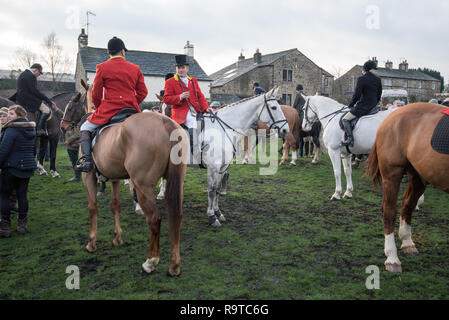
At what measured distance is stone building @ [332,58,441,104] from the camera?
46656mm

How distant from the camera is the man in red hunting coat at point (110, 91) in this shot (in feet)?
13.5

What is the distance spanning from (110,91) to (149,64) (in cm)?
3141

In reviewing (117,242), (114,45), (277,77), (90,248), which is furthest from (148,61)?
(90,248)

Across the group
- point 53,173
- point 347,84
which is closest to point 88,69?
point 53,173

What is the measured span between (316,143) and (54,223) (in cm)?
960

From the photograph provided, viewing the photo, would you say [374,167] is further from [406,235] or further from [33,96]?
[33,96]

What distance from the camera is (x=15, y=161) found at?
188 inches

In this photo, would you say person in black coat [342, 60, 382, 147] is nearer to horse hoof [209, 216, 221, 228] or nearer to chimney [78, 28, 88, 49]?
horse hoof [209, 216, 221, 228]

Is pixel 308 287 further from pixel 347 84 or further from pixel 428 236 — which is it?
pixel 347 84

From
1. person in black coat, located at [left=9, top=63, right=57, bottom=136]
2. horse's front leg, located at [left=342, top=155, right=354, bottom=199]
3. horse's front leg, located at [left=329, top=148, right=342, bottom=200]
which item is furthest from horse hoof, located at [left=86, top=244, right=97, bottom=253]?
person in black coat, located at [left=9, top=63, right=57, bottom=136]

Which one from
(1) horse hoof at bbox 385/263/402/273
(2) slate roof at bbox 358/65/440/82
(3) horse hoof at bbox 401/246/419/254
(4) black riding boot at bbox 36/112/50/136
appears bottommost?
(1) horse hoof at bbox 385/263/402/273

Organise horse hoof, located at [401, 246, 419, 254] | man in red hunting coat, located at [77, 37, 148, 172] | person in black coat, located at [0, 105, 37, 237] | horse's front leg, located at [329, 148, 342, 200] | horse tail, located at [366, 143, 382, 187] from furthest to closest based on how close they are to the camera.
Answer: horse's front leg, located at [329, 148, 342, 200] → person in black coat, located at [0, 105, 37, 237] → horse tail, located at [366, 143, 382, 187] → horse hoof, located at [401, 246, 419, 254] → man in red hunting coat, located at [77, 37, 148, 172]

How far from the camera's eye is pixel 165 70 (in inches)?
→ 1312

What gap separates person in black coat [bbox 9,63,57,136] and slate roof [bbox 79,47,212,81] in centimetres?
2372
